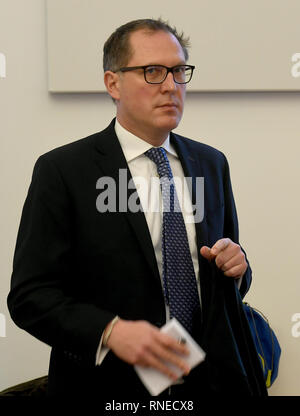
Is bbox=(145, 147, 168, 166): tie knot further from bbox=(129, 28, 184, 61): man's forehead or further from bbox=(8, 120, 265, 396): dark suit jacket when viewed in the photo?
bbox=(129, 28, 184, 61): man's forehead

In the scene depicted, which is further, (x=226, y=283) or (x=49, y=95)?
(x=49, y=95)

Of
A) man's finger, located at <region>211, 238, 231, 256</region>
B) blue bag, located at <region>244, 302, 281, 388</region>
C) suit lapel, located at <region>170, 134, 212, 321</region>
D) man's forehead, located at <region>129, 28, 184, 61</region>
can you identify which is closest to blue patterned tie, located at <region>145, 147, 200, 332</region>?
suit lapel, located at <region>170, 134, 212, 321</region>

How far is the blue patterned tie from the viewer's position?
1.49 metres

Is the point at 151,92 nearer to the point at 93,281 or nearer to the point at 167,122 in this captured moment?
the point at 167,122

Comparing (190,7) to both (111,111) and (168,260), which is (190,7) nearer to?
(111,111)

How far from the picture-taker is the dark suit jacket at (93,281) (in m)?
1.38

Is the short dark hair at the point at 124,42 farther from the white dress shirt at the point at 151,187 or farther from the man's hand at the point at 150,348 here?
the man's hand at the point at 150,348

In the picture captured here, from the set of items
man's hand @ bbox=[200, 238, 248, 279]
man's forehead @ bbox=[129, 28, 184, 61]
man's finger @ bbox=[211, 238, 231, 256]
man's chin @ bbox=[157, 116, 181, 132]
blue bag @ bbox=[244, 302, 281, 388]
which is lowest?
blue bag @ bbox=[244, 302, 281, 388]

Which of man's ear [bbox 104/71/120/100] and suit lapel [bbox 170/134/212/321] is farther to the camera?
man's ear [bbox 104/71/120/100]

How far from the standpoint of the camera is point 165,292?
58.6 inches

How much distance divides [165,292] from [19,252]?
39 centimetres

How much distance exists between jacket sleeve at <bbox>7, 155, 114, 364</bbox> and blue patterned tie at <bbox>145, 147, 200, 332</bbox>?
228 millimetres

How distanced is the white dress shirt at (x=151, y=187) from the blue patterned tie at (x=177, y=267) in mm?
24
